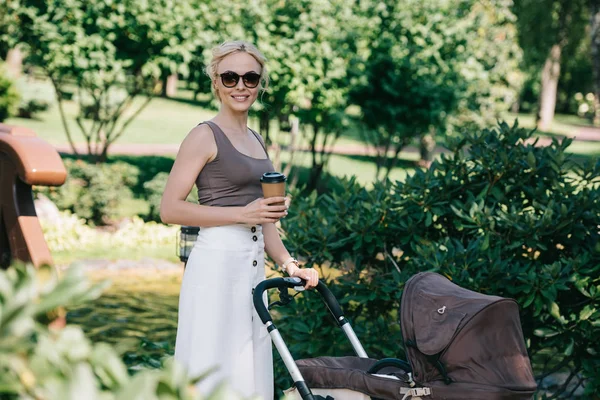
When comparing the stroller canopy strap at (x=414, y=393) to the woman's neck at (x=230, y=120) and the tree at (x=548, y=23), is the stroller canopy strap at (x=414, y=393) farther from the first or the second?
the tree at (x=548, y=23)

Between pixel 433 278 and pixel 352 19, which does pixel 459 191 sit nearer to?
pixel 433 278

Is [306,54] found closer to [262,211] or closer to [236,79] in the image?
[236,79]

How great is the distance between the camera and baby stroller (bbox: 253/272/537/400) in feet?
8.98

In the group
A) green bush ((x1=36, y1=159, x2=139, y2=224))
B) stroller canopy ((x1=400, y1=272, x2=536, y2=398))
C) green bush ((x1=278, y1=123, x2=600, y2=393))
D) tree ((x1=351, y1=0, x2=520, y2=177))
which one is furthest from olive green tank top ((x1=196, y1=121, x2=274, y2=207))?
tree ((x1=351, y1=0, x2=520, y2=177))

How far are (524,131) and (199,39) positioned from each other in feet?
24.9

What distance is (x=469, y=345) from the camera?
276cm

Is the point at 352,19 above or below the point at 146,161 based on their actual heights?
above

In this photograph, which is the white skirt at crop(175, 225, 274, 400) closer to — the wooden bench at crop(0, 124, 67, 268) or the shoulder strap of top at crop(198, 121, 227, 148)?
the shoulder strap of top at crop(198, 121, 227, 148)

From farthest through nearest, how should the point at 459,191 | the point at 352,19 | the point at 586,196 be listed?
the point at 352,19
the point at 459,191
the point at 586,196

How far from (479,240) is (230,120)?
1.70 metres

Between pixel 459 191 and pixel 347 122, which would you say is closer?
pixel 459 191

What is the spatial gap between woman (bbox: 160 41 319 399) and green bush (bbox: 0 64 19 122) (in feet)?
54.8

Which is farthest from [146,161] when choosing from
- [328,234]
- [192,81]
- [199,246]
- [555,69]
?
[555,69]

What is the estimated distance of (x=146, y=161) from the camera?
56.5ft
